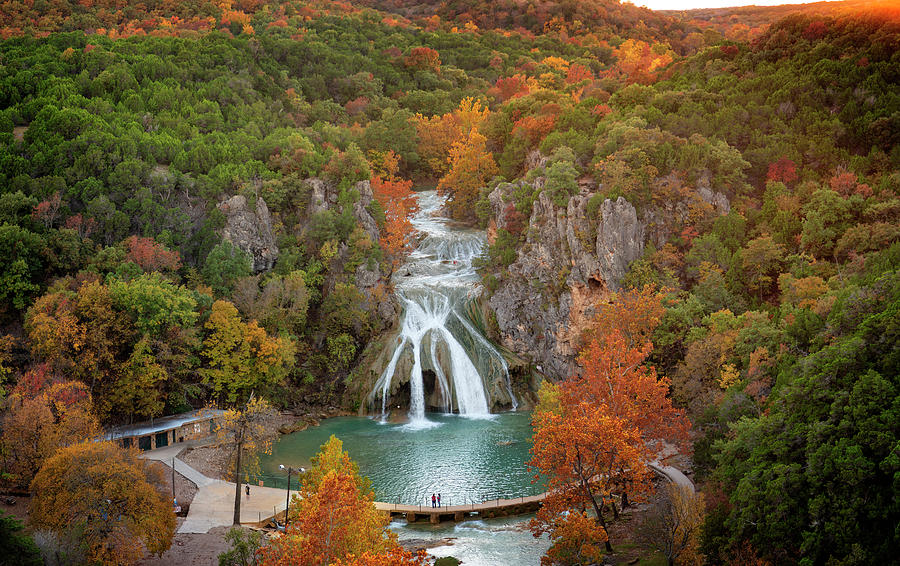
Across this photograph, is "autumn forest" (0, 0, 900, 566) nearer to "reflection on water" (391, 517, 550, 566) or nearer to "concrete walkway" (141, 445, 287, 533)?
"reflection on water" (391, 517, 550, 566)

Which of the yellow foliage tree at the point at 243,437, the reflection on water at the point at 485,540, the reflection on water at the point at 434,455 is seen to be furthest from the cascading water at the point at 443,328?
the reflection on water at the point at 485,540

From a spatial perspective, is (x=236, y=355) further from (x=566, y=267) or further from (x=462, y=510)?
(x=566, y=267)

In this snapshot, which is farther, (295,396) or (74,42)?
(74,42)

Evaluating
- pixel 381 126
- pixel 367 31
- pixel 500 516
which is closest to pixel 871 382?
pixel 500 516

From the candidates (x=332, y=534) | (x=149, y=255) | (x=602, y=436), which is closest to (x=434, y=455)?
(x=602, y=436)

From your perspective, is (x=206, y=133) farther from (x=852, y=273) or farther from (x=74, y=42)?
(x=852, y=273)

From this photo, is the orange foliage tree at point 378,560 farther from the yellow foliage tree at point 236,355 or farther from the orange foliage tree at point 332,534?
the yellow foliage tree at point 236,355
